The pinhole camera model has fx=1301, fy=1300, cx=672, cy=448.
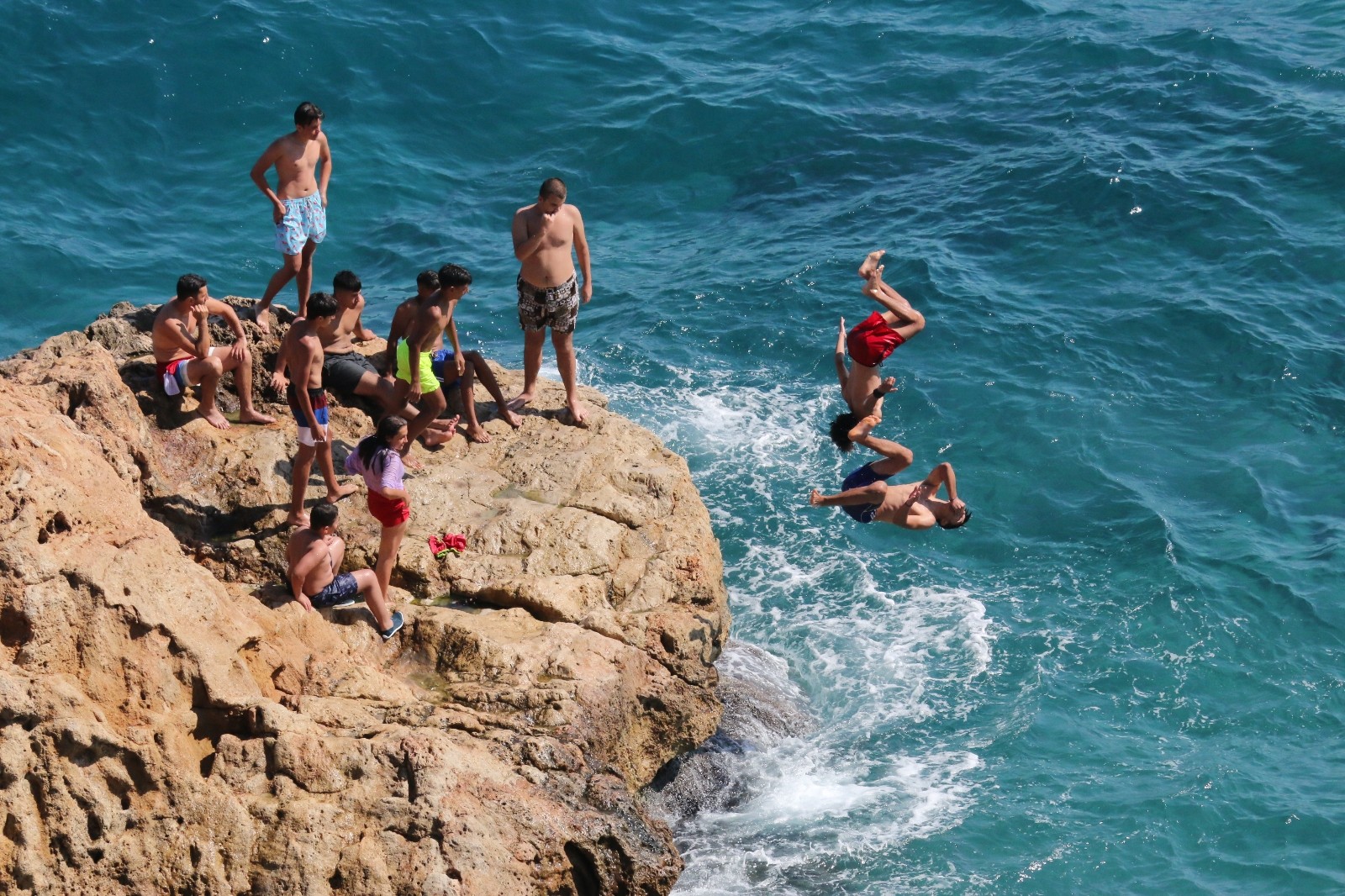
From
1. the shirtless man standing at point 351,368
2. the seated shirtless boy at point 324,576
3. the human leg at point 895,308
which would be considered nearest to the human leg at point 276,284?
the shirtless man standing at point 351,368

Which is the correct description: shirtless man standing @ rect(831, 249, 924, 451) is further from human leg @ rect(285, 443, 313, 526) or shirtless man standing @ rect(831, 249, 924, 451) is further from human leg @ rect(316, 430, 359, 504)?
human leg @ rect(285, 443, 313, 526)

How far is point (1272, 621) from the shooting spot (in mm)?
13711

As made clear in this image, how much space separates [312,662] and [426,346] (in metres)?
3.20

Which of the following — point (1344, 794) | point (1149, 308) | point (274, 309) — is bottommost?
point (1344, 794)

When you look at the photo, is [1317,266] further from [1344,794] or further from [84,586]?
[84,586]

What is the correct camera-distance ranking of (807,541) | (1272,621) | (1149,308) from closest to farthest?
(1272,621)
(807,541)
(1149,308)

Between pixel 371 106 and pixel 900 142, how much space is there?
9.76m

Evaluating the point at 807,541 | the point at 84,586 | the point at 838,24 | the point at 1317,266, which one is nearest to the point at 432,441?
the point at 84,586

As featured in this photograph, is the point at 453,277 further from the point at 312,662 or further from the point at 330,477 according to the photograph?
the point at 312,662

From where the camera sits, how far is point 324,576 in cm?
970

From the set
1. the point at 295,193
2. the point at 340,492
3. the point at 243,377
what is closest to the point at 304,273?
the point at 295,193

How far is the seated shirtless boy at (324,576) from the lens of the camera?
959cm

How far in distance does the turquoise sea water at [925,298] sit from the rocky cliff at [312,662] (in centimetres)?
211

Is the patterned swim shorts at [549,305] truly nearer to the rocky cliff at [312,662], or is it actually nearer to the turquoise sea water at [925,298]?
the rocky cliff at [312,662]
